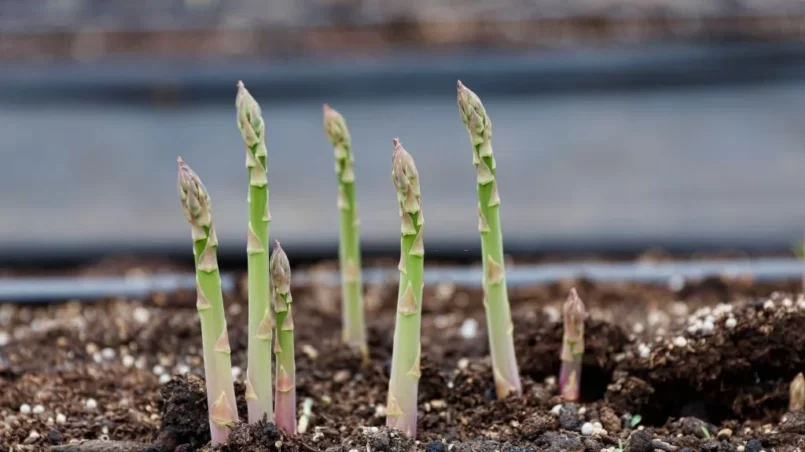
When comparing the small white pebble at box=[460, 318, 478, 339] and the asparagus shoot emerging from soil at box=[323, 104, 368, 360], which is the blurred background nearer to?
the small white pebble at box=[460, 318, 478, 339]

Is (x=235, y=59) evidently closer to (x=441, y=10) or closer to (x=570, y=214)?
(x=441, y=10)

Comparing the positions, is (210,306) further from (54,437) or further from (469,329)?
(469,329)

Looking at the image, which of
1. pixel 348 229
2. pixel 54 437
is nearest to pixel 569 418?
pixel 348 229

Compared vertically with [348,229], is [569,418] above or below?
below

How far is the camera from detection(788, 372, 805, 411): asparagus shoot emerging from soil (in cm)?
145

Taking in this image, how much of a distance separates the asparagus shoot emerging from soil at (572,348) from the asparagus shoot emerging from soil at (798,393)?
336mm

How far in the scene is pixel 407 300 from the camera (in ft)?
4.18

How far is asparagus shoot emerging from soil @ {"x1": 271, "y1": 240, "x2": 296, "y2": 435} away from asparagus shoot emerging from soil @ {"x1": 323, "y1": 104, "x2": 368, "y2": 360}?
0.35 meters

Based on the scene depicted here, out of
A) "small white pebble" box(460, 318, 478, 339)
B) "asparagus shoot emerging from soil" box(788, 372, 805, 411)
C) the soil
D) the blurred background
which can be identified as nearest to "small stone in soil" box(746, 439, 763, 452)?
the soil

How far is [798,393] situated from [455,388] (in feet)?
1.80

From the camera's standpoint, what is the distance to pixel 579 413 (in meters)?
1.40

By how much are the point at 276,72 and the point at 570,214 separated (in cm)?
119

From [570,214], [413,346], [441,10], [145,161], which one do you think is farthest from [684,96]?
[413,346]

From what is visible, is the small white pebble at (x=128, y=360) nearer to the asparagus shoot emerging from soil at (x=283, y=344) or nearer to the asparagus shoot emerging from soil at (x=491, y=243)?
the asparagus shoot emerging from soil at (x=283, y=344)
